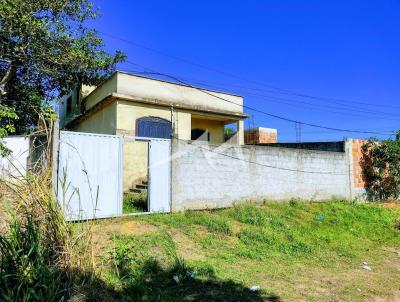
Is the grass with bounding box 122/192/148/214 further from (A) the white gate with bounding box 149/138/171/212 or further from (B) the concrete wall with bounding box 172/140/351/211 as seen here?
(B) the concrete wall with bounding box 172/140/351/211

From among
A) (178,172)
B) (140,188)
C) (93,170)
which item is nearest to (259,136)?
(140,188)

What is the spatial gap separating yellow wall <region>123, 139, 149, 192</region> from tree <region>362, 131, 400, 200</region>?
8583 millimetres

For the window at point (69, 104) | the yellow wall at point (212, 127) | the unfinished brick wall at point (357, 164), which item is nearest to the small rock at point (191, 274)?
the unfinished brick wall at point (357, 164)

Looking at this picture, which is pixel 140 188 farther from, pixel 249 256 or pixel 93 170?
pixel 249 256

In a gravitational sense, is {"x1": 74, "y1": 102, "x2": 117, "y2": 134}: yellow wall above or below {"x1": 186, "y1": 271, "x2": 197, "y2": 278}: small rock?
above

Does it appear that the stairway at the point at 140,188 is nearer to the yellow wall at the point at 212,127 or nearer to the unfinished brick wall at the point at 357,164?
the yellow wall at the point at 212,127

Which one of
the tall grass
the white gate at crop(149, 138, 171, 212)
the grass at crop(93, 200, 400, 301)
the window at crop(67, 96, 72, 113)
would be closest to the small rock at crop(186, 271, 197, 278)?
the grass at crop(93, 200, 400, 301)

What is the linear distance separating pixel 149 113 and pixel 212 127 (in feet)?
12.3

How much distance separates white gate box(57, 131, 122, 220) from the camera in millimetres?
7121

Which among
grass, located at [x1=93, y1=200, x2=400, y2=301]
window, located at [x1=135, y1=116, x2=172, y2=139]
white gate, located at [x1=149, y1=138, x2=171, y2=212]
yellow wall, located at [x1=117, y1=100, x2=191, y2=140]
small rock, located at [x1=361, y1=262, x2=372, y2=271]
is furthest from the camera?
window, located at [x1=135, y1=116, x2=172, y2=139]

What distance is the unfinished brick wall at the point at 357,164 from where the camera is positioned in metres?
13.4

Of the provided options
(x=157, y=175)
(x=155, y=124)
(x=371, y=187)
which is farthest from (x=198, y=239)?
(x=371, y=187)

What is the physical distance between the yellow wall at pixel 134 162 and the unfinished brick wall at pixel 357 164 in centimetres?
798

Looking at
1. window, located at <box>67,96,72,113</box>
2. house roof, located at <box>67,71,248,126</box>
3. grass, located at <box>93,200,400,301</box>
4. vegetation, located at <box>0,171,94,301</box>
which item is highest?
window, located at <box>67,96,72,113</box>
